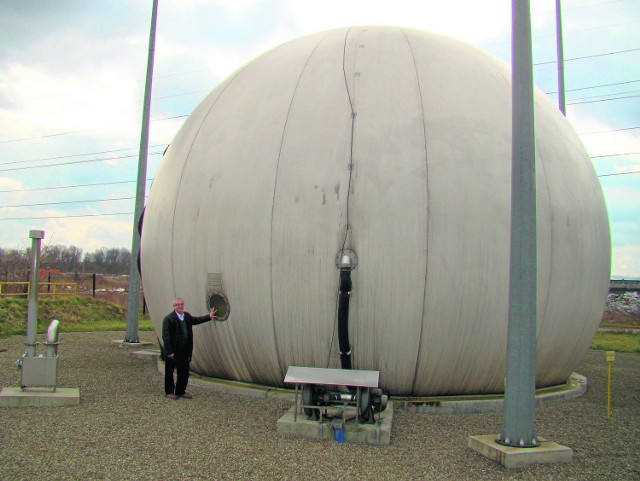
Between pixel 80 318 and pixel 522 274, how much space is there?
65.6 feet

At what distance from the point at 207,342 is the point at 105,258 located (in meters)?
100

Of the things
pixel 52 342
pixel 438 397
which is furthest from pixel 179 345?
pixel 438 397

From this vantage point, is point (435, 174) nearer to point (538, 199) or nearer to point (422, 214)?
point (422, 214)

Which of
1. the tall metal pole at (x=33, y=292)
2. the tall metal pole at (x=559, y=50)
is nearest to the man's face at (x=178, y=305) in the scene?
the tall metal pole at (x=33, y=292)

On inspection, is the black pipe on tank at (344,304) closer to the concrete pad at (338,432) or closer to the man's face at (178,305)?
the concrete pad at (338,432)

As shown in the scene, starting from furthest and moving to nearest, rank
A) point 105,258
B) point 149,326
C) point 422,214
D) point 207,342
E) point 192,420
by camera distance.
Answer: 1. point 105,258
2. point 149,326
3. point 207,342
4. point 422,214
5. point 192,420

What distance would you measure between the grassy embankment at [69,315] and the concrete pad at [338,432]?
566 inches

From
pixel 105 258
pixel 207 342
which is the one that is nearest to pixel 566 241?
pixel 207 342

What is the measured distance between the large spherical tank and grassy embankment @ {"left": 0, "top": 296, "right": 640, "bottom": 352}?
35.9ft

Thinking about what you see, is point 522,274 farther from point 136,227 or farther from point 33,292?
point 136,227

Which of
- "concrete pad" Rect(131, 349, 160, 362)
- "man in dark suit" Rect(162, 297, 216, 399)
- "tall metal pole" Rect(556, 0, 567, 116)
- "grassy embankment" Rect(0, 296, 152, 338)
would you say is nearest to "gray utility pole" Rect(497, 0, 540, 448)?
"man in dark suit" Rect(162, 297, 216, 399)

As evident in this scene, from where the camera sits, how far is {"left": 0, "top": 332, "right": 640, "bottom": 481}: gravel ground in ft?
18.4

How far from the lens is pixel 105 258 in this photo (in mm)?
103062

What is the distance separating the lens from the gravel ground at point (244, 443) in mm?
5613
